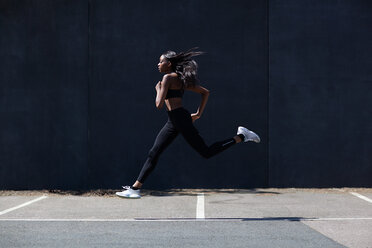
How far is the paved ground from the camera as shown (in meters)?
5.32

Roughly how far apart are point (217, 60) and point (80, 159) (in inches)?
124

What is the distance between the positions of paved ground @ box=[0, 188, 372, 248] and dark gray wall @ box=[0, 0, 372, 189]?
1.55ft

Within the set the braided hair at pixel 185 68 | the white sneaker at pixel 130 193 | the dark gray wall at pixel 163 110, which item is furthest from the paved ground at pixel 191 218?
the braided hair at pixel 185 68

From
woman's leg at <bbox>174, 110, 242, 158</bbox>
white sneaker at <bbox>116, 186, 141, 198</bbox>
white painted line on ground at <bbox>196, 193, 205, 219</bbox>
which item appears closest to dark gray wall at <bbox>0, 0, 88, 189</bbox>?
white painted line on ground at <bbox>196, 193, 205, 219</bbox>

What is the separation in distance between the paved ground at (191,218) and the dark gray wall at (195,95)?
47 cm

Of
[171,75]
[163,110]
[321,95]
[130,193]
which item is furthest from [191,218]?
[321,95]

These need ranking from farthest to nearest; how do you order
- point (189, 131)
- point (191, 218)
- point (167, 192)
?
1. point (167, 192)
2. point (189, 131)
3. point (191, 218)

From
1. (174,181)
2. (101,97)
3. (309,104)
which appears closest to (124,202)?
(174,181)

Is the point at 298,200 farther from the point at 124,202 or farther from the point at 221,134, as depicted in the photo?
the point at 124,202

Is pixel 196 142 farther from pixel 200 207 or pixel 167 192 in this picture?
pixel 167 192

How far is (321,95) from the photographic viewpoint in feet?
33.1

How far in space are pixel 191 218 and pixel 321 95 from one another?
4462 mm

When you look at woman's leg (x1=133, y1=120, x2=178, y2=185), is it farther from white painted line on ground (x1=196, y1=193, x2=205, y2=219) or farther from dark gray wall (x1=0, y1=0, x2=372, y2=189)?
dark gray wall (x1=0, y1=0, x2=372, y2=189)

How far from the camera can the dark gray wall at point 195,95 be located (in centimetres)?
1005
